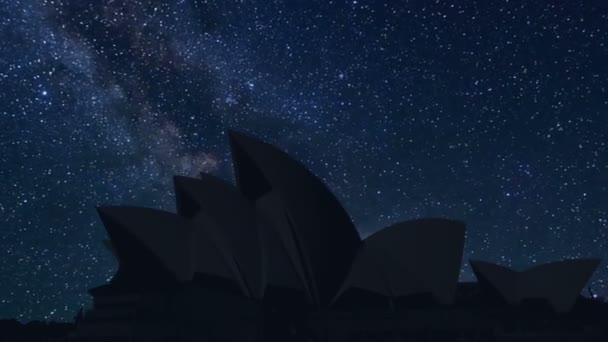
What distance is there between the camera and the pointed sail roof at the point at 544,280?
2222cm

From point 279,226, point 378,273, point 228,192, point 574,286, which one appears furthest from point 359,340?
point 574,286

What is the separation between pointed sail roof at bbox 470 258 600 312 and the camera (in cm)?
2222

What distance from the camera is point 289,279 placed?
1956 centimetres

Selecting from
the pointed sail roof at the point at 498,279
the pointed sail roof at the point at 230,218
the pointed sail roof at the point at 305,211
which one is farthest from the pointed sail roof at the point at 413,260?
the pointed sail roof at the point at 230,218

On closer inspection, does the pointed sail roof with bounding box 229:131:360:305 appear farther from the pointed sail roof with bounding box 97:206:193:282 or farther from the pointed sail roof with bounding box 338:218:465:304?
the pointed sail roof with bounding box 97:206:193:282

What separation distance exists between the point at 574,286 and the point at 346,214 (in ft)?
39.7

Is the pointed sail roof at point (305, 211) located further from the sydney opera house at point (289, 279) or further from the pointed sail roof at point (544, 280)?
the pointed sail roof at point (544, 280)

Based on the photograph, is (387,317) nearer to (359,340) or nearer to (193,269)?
(359,340)

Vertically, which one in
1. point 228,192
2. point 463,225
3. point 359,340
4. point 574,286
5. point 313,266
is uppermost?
point 228,192

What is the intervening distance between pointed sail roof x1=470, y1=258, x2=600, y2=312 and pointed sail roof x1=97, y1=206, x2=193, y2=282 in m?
14.2

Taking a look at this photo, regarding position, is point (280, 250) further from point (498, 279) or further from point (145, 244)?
point (498, 279)

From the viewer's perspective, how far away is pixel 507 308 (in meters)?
20.8

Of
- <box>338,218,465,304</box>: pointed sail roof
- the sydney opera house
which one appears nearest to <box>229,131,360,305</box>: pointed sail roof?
the sydney opera house

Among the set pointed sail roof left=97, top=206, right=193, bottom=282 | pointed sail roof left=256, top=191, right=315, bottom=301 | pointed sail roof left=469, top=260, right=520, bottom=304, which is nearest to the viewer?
pointed sail roof left=97, top=206, right=193, bottom=282
